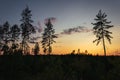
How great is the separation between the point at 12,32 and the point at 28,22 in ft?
51.3

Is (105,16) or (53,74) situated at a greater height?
(105,16)

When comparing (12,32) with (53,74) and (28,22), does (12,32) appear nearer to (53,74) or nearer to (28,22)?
(28,22)

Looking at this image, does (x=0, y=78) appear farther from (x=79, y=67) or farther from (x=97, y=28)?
(x=97, y=28)

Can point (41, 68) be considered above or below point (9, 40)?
below

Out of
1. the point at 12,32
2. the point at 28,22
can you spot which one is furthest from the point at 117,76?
the point at 12,32

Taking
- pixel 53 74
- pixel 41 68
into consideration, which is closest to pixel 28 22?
pixel 41 68

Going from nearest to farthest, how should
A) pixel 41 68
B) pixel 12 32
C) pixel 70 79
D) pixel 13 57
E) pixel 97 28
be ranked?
1. pixel 70 79
2. pixel 13 57
3. pixel 41 68
4. pixel 97 28
5. pixel 12 32

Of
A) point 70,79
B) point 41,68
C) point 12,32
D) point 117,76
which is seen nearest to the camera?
point 70,79

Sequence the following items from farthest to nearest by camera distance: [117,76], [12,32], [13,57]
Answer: [12,32]
[13,57]
[117,76]

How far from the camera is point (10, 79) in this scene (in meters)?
13.1

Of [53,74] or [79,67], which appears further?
[79,67]

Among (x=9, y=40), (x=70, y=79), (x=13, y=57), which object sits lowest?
(x=70, y=79)

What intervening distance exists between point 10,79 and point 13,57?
8.58ft

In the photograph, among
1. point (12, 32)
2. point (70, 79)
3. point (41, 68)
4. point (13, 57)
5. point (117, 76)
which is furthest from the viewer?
point (12, 32)
